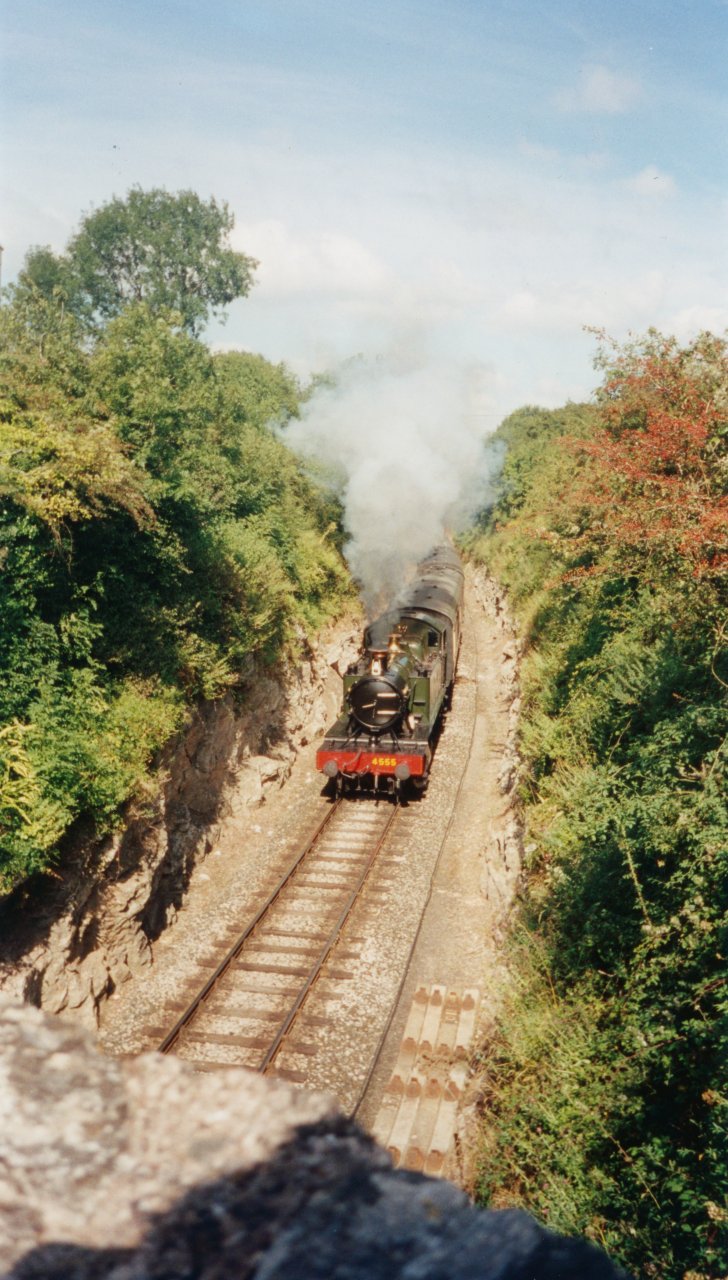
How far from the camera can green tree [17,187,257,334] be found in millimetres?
31891

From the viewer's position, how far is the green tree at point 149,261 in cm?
3189

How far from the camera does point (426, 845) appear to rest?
12984 mm

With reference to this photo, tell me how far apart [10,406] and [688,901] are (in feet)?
38.1

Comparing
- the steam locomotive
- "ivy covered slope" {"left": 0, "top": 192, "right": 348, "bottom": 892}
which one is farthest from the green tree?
the steam locomotive

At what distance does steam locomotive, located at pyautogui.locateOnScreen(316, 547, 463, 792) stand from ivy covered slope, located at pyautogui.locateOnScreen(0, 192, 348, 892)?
251cm

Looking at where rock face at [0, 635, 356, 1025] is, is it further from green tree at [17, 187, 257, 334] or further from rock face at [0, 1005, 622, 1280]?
green tree at [17, 187, 257, 334]

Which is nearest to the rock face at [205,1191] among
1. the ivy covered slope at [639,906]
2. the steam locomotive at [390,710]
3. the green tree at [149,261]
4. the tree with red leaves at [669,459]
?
the ivy covered slope at [639,906]

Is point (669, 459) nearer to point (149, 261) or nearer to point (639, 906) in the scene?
point (639, 906)

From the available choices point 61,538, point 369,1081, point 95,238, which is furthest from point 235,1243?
point 95,238

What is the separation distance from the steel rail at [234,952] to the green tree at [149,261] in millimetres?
26403

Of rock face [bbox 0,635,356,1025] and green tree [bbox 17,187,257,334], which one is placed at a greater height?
green tree [bbox 17,187,257,334]

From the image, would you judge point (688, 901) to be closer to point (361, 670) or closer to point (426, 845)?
point (426, 845)

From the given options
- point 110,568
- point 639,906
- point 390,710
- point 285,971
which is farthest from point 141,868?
point 639,906

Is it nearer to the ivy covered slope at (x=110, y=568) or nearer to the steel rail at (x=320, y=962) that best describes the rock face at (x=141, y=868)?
the ivy covered slope at (x=110, y=568)
